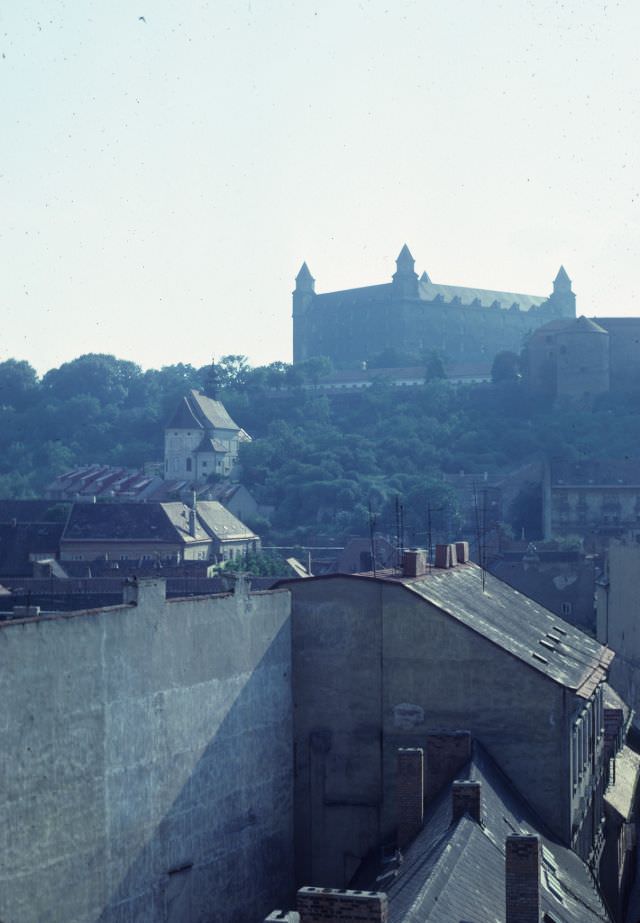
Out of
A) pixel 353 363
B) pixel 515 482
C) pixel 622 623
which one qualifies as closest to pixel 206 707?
pixel 622 623

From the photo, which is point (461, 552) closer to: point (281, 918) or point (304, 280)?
point (281, 918)

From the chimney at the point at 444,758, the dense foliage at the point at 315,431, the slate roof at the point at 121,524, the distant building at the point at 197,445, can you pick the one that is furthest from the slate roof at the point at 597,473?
the chimney at the point at 444,758

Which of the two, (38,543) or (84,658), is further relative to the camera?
(38,543)

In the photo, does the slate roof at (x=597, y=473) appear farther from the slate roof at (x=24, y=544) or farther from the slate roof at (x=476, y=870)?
the slate roof at (x=476, y=870)

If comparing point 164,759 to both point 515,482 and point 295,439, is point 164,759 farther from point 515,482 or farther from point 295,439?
point 295,439

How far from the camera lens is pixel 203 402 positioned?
11781 centimetres

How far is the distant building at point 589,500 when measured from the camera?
289ft

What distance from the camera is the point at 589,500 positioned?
8888 centimetres

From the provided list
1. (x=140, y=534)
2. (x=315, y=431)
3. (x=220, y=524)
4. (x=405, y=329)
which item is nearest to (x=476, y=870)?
(x=140, y=534)

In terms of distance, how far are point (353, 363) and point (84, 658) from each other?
145828 mm

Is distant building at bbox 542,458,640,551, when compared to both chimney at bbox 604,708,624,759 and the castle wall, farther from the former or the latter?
the castle wall

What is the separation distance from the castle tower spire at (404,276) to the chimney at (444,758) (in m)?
144

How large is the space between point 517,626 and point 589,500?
64.3 metres

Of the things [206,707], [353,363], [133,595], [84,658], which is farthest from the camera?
[353,363]
